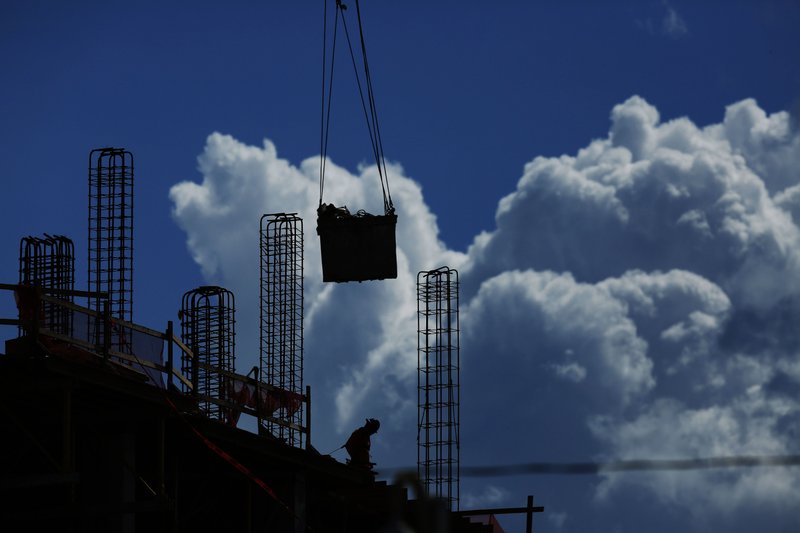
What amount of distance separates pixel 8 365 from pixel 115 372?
2611 mm

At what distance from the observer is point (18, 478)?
24516 millimetres

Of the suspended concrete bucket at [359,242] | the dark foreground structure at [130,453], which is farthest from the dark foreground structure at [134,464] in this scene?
the suspended concrete bucket at [359,242]

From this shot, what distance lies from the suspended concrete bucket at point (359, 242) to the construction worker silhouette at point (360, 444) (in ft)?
14.6

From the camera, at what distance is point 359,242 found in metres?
37.0

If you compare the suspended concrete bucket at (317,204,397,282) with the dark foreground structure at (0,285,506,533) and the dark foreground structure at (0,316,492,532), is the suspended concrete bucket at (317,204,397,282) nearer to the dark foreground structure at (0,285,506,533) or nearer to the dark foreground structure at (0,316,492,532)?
the dark foreground structure at (0,285,506,533)

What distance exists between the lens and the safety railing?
25.1m

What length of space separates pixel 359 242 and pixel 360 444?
5680 millimetres

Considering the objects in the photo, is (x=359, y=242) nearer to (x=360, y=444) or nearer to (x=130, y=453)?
(x=360, y=444)

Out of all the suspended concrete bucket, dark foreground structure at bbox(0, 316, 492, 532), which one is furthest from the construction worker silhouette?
the suspended concrete bucket

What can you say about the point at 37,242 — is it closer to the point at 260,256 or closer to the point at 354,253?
the point at 260,256

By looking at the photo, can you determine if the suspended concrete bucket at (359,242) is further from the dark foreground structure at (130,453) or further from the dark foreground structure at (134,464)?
the dark foreground structure at (134,464)

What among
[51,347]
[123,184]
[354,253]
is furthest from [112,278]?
[51,347]

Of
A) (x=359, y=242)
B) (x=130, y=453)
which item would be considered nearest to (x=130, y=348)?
(x=130, y=453)

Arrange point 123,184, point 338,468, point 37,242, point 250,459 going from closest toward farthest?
point 250,459 < point 338,468 < point 37,242 < point 123,184
